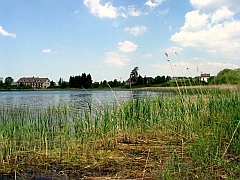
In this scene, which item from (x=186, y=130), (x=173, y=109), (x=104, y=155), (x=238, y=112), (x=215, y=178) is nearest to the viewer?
(x=215, y=178)

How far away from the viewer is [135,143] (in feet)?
18.4

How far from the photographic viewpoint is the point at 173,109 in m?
6.44

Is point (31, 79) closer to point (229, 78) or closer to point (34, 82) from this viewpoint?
point (34, 82)

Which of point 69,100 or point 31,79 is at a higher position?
point 31,79

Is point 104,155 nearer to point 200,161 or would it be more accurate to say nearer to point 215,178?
point 200,161

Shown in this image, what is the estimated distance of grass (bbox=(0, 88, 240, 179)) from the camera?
12.3 ft

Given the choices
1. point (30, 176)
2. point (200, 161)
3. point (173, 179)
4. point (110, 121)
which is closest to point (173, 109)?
point (110, 121)

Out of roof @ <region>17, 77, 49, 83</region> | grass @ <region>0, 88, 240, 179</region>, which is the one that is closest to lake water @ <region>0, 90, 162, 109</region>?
grass @ <region>0, 88, 240, 179</region>

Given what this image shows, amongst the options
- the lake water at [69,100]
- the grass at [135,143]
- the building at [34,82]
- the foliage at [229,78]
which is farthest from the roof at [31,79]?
the grass at [135,143]

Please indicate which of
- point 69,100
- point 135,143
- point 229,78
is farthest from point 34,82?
point 135,143

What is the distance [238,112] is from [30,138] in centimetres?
419

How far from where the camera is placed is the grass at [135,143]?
3764 millimetres

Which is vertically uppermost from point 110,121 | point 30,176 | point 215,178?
point 110,121

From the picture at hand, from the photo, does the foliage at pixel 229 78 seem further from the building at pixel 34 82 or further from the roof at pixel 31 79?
the roof at pixel 31 79
